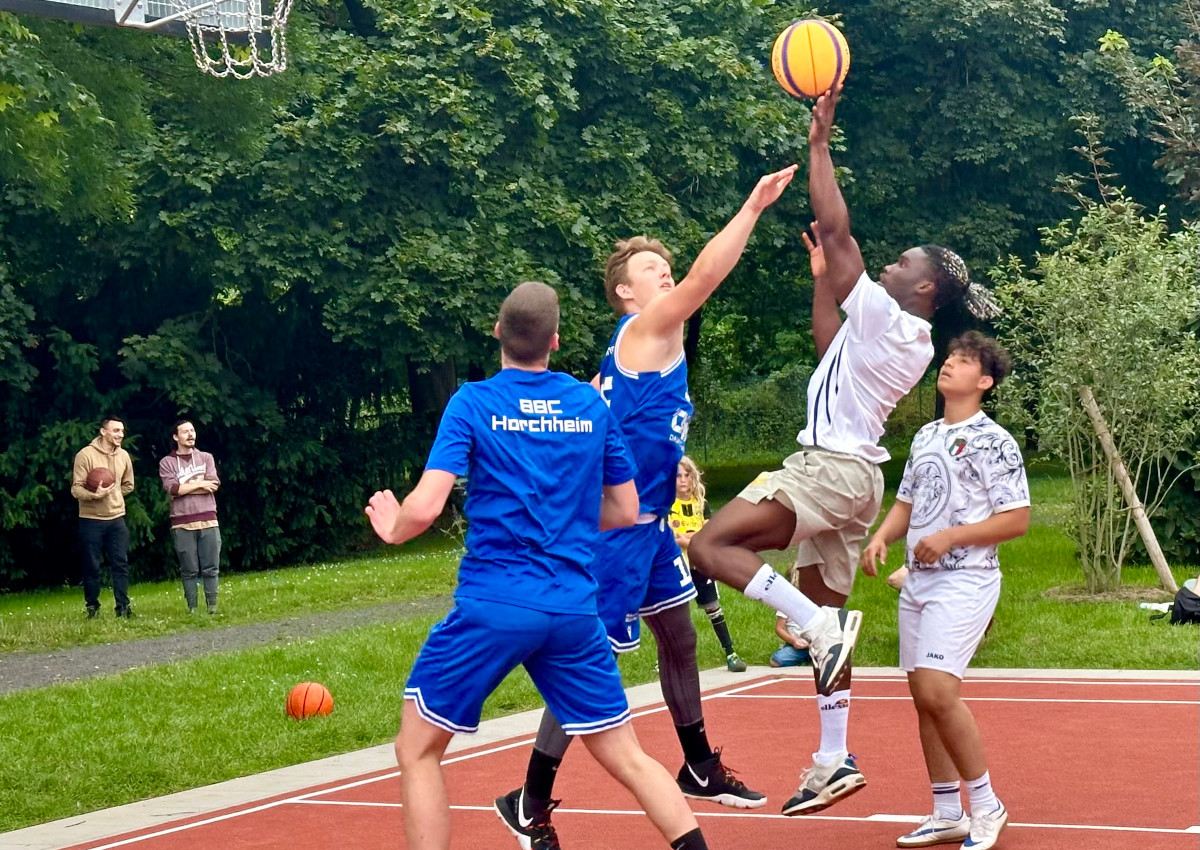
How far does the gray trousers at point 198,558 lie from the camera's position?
1730 centimetres

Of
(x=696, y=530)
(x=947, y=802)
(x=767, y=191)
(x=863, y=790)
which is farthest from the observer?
(x=696, y=530)

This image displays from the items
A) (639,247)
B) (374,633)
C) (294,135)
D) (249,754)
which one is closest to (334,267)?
(294,135)

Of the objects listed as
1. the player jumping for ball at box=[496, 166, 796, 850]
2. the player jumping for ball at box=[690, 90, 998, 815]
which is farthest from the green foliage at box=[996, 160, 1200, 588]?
the player jumping for ball at box=[496, 166, 796, 850]

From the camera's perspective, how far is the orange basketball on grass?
10484 millimetres

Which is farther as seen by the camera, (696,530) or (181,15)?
(696,530)

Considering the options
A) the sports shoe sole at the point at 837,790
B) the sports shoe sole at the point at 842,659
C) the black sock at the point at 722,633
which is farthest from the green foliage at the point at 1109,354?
the sports shoe sole at the point at 837,790

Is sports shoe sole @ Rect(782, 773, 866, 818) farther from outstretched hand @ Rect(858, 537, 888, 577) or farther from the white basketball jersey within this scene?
the white basketball jersey

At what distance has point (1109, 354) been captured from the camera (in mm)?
14805

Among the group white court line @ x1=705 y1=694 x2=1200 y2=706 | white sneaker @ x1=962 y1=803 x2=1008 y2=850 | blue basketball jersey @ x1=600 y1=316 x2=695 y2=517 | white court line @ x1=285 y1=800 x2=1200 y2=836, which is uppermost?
blue basketball jersey @ x1=600 y1=316 x2=695 y2=517

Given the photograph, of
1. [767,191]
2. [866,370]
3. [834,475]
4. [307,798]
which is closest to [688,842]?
[834,475]

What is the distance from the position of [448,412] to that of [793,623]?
6.03 ft

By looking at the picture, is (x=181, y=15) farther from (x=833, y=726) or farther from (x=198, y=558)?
(x=198, y=558)

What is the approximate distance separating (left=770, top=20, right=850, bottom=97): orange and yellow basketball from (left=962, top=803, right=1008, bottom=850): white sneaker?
321 centimetres

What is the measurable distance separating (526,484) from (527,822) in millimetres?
1727
